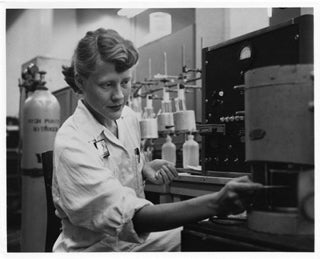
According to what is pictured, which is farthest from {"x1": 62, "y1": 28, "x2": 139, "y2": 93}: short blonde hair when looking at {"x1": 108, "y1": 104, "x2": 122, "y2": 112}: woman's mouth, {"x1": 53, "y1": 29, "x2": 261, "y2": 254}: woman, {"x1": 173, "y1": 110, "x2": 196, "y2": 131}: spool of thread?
{"x1": 173, "y1": 110, "x2": 196, "y2": 131}: spool of thread

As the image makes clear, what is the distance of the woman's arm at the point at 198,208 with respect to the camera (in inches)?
32.6

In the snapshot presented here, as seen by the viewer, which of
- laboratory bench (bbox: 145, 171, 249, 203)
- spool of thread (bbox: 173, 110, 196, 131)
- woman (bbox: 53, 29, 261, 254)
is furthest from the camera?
spool of thread (bbox: 173, 110, 196, 131)

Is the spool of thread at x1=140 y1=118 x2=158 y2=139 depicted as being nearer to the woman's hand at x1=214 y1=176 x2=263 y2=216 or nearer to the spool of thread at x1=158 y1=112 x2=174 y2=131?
the spool of thread at x1=158 y1=112 x2=174 y2=131

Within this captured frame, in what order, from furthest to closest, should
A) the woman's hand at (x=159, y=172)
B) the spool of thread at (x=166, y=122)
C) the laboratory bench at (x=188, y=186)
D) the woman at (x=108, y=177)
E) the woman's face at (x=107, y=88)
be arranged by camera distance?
the spool of thread at (x=166, y=122), the laboratory bench at (x=188, y=186), the woman's hand at (x=159, y=172), the woman's face at (x=107, y=88), the woman at (x=108, y=177)

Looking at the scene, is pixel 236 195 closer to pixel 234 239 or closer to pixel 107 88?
pixel 234 239

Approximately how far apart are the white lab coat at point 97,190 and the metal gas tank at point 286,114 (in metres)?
0.34

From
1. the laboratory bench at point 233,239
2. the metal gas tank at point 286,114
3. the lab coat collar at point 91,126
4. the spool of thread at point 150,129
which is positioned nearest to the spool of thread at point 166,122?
the spool of thread at point 150,129

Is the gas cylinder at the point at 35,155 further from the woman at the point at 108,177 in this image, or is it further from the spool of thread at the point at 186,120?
the woman at the point at 108,177

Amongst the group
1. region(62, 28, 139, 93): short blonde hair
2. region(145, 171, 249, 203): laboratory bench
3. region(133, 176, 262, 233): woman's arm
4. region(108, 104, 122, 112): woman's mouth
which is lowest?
region(145, 171, 249, 203): laboratory bench

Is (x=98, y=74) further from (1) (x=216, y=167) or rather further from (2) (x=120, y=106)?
(1) (x=216, y=167)

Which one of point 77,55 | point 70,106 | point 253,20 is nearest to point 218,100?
point 77,55

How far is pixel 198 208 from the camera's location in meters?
0.88

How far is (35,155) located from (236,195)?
2.27 meters

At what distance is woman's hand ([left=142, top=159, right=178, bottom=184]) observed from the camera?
1301mm
